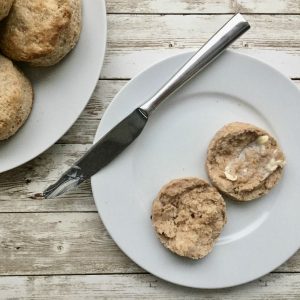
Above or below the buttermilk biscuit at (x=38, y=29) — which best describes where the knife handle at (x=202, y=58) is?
below

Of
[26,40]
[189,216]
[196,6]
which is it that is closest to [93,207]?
[189,216]

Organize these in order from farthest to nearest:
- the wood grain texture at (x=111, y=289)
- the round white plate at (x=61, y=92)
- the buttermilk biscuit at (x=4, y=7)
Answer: the wood grain texture at (x=111, y=289) → the round white plate at (x=61, y=92) → the buttermilk biscuit at (x=4, y=7)

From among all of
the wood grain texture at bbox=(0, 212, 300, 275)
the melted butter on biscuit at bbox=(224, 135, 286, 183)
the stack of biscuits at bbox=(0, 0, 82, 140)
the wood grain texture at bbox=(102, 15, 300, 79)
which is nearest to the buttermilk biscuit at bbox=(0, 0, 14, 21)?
the stack of biscuits at bbox=(0, 0, 82, 140)

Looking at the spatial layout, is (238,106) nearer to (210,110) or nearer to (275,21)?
(210,110)

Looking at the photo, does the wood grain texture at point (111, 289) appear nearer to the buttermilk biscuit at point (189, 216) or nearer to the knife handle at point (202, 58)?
the buttermilk biscuit at point (189, 216)

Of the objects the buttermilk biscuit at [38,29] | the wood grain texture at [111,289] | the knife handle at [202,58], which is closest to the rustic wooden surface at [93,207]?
the wood grain texture at [111,289]

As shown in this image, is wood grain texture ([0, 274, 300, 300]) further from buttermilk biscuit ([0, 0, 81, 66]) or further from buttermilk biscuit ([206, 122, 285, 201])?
buttermilk biscuit ([0, 0, 81, 66])
